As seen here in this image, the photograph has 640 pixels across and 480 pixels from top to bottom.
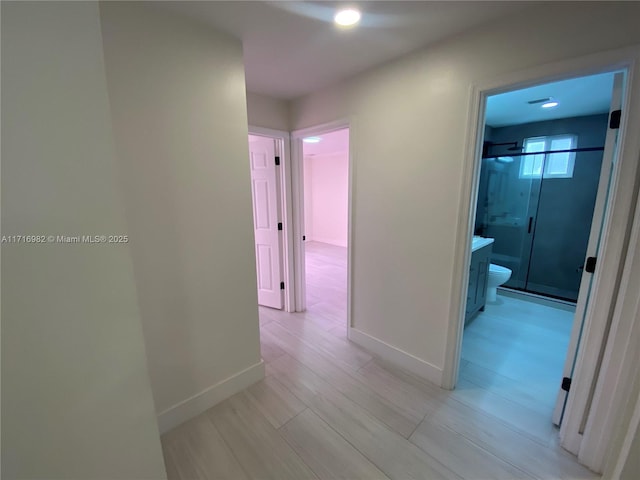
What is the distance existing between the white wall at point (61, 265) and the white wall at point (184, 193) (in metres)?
0.57

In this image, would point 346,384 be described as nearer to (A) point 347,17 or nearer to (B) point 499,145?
A: (A) point 347,17

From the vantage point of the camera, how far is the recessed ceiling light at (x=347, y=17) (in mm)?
1370

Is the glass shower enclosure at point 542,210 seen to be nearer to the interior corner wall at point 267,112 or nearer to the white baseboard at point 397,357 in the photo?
the white baseboard at point 397,357

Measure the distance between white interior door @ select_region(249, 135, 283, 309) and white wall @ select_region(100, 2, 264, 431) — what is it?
1.08m

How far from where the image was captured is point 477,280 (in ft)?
9.04

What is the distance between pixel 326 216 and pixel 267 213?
442cm

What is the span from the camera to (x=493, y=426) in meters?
1.65

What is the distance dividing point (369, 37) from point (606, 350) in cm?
212

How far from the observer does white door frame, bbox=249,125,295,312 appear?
8.81ft

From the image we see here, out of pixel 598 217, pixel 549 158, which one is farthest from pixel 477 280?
pixel 549 158

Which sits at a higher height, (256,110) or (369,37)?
(369,37)

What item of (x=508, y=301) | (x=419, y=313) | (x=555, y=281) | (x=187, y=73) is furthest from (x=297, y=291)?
(x=555, y=281)

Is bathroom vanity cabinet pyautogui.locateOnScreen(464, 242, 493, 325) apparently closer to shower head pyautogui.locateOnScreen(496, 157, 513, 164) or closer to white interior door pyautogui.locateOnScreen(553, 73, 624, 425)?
white interior door pyautogui.locateOnScreen(553, 73, 624, 425)

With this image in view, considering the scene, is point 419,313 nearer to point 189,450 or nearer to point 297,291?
point 297,291
